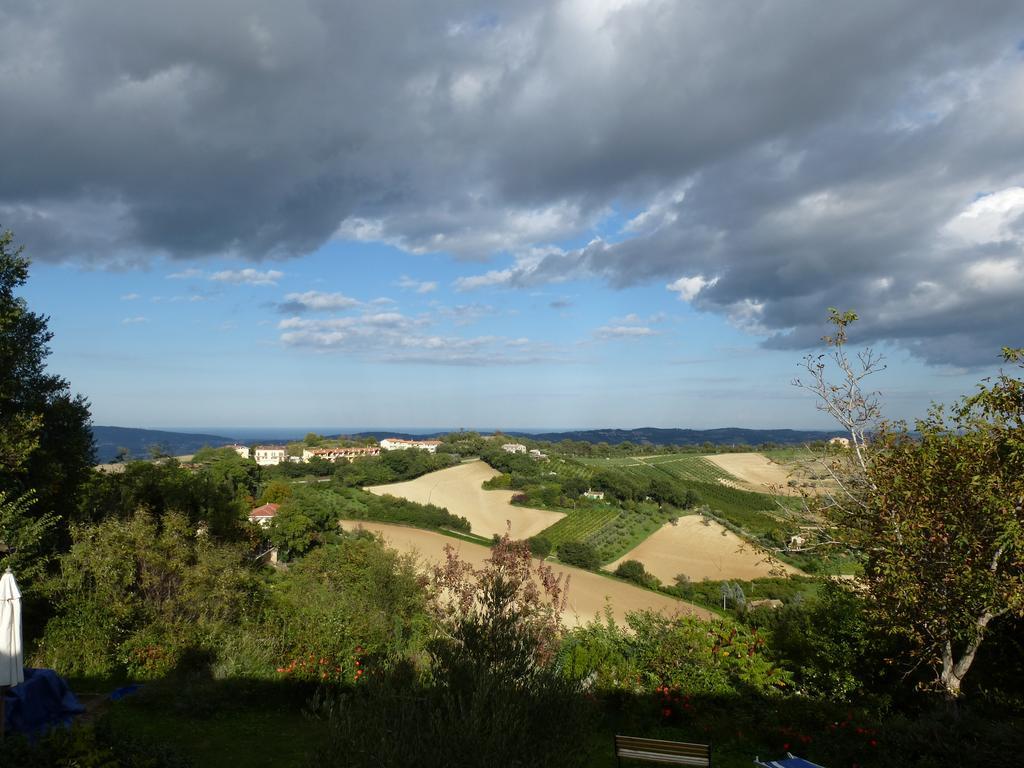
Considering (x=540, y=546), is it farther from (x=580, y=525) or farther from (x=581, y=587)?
(x=581, y=587)

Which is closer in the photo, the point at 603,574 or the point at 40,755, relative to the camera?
the point at 40,755

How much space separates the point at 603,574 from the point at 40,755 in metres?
39.6

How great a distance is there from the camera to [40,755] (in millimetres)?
5387

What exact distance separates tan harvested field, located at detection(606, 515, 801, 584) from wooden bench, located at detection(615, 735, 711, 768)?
36.5 meters

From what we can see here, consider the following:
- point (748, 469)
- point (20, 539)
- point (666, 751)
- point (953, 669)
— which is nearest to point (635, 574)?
point (953, 669)

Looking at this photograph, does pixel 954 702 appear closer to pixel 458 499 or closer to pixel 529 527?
pixel 529 527

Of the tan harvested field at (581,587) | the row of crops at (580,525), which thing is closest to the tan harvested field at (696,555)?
the row of crops at (580,525)

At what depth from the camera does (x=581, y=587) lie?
35.9 m

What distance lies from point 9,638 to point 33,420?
9386mm

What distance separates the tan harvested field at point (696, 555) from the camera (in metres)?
43.1

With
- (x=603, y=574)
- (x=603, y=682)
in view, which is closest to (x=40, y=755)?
(x=603, y=682)

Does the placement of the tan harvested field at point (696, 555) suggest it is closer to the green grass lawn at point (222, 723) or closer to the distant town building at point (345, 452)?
the green grass lawn at point (222, 723)

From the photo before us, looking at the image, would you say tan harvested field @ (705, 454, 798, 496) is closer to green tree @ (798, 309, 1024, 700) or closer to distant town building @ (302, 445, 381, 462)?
distant town building @ (302, 445, 381, 462)

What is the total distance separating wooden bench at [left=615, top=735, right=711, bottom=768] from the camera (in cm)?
663
